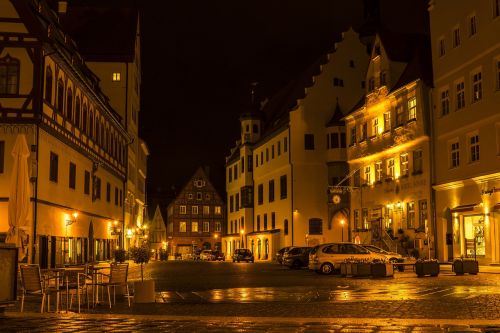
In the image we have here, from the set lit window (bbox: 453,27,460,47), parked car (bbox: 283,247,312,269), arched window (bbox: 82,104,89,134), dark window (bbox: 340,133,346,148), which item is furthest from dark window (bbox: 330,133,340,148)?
arched window (bbox: 82,104,89,134)

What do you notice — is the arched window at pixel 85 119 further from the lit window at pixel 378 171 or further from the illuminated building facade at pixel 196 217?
the illuminated building facade at pixel 196 217

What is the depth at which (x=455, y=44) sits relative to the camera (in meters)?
42.0

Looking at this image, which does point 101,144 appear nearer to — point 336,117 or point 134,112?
point 134,112

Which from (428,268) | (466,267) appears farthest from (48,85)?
(466,267)

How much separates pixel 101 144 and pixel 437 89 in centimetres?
2361

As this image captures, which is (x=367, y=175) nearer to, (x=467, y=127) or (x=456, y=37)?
(x=467, y=127)

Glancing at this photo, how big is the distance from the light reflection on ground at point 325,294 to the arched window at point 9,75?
48.9ft

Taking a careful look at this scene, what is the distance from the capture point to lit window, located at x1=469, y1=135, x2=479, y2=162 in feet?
129

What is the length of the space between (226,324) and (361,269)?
17.9 meters

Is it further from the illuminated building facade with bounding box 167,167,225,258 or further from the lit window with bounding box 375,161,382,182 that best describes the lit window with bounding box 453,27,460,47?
the illuminated building facade with bounding box 167,167,225,258

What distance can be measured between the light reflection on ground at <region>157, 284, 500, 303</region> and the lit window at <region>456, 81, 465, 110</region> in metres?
19.5

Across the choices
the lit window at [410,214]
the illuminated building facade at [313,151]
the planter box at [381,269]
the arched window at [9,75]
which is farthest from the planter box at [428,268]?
the illuminated building facade at [313,151]

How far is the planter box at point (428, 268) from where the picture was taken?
100 feet

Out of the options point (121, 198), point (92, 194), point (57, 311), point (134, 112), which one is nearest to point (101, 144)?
point (92, 194)
